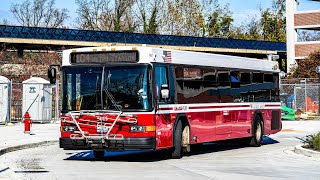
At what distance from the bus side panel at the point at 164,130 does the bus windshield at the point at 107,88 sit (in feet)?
1.68

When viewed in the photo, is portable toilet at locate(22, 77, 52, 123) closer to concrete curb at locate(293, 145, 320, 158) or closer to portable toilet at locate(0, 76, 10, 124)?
portable toilet at locate(0, 76, 10, 124)

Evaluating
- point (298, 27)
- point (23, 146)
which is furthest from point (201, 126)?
point (298, 27)

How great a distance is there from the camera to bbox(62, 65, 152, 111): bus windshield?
16.3 m

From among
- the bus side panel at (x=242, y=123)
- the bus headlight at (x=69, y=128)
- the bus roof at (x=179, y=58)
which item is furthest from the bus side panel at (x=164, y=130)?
the bus side panel at (x=242, y=123)

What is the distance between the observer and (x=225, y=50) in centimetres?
8875

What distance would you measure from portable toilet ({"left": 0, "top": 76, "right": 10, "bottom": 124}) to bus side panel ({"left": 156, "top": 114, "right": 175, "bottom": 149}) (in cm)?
2180

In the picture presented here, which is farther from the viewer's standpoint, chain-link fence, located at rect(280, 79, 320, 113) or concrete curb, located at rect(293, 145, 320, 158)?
chain-link fence, located at rect(280, 79, 320, 113)

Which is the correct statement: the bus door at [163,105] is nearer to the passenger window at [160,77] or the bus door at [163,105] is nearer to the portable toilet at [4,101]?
the passenger window at [160,77]

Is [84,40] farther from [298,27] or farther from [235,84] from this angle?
[235,84]

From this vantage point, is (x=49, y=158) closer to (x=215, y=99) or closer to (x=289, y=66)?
(x=215, y=99)

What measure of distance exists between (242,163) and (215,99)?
339 cm

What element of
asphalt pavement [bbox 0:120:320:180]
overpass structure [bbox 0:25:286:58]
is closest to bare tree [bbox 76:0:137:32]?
overpass structure [bbox 0:25:286:58]

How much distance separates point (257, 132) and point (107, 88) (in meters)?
7.80

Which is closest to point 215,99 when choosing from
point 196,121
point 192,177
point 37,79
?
point 196,121
